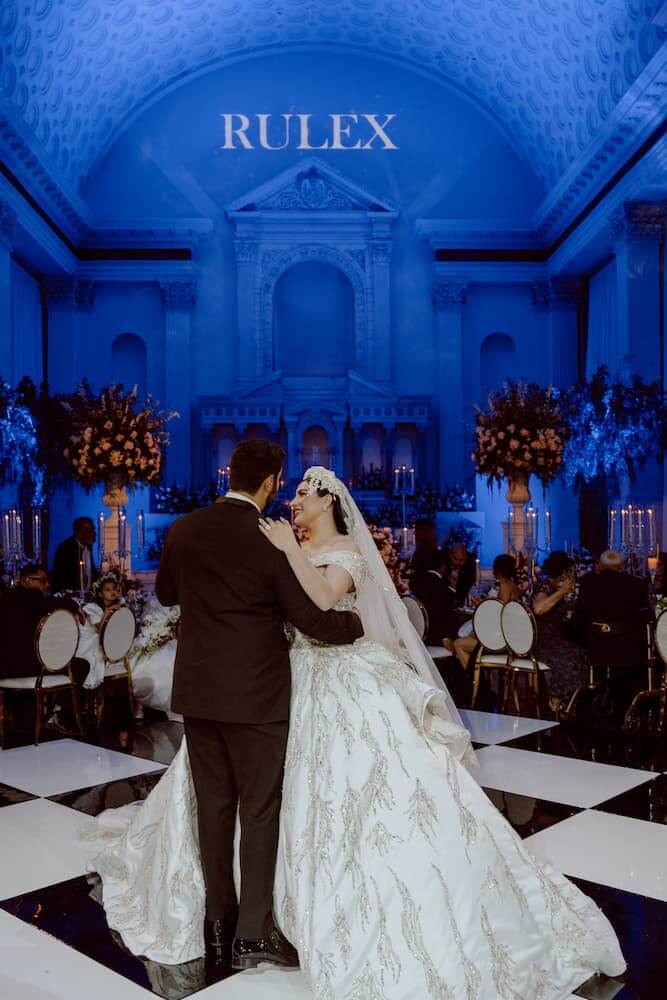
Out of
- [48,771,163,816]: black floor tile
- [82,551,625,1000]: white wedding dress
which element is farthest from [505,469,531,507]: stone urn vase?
[82,551,625,1000]: white wedding dress

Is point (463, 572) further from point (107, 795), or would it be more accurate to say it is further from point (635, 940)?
point (635, 940)

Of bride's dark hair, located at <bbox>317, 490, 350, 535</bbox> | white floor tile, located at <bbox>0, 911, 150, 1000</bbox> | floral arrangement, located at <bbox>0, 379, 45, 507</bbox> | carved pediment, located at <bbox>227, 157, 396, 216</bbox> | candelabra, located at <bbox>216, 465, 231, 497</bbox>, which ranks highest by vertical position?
carved pediment, located at <bbox>227, 157, 396, 216</bbox>

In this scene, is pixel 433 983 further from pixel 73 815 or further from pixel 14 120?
pixel 14 120

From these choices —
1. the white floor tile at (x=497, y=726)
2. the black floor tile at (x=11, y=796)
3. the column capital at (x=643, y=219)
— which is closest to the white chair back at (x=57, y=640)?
the black floor tile at (x=11, y=796)

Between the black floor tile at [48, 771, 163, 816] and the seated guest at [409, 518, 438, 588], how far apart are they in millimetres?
3395

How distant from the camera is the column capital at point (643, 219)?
1320cm

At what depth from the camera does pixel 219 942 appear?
9.30 feet

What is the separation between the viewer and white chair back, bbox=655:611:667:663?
18.2 feet

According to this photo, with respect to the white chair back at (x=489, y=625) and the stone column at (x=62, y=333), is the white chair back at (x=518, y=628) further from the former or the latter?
the stone column at (x=62, y=333)

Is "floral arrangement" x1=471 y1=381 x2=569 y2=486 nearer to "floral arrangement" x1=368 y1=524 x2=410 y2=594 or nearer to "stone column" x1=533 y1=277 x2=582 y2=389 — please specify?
"floral arrangement" x1=368 y1=524 x2=410 y2=594

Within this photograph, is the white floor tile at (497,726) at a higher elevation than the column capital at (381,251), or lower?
lower

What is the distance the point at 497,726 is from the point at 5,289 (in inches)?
407

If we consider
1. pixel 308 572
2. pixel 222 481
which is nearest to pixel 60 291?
pixel 222 481

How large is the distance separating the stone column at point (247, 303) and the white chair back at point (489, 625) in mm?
11461
